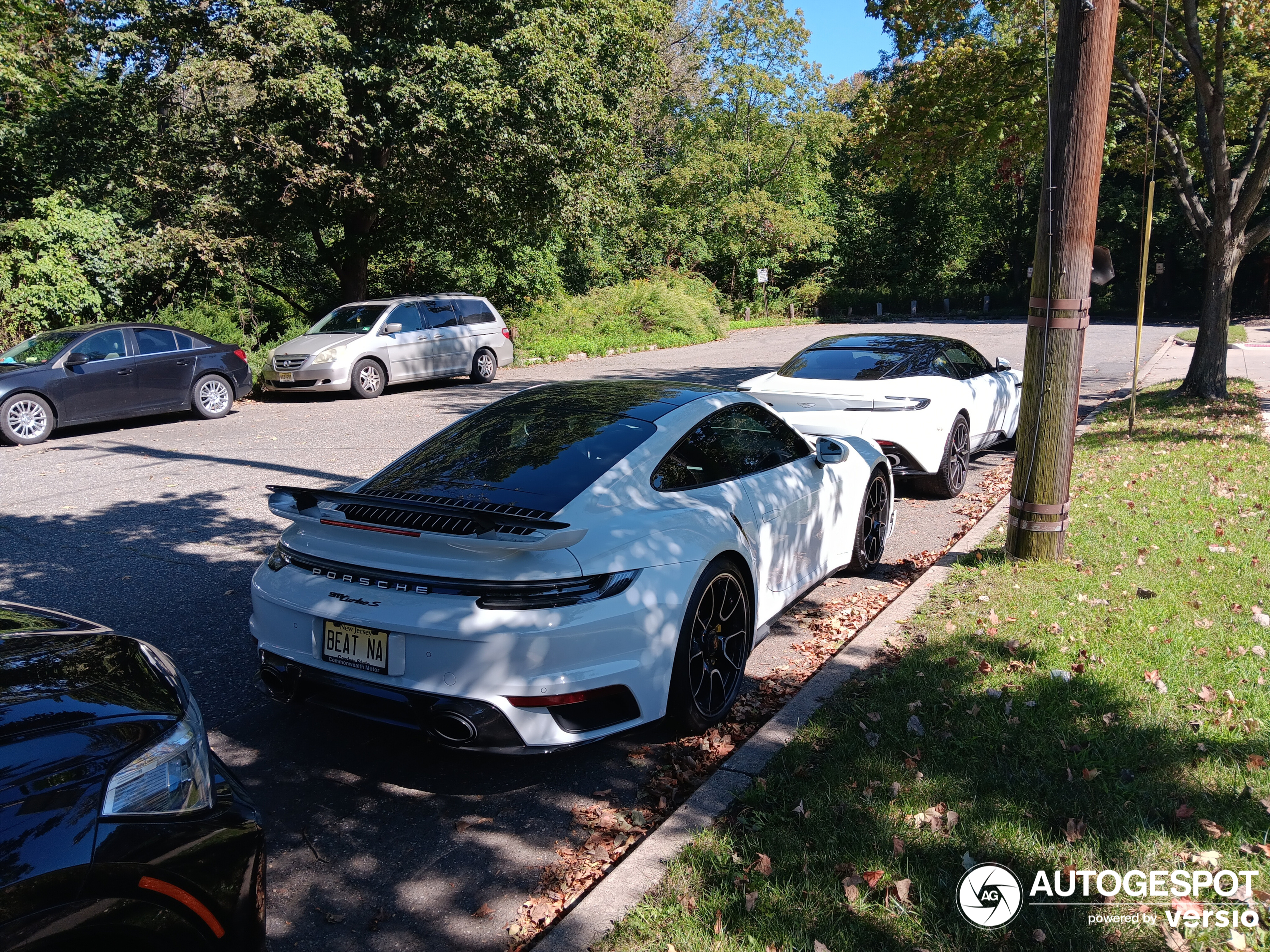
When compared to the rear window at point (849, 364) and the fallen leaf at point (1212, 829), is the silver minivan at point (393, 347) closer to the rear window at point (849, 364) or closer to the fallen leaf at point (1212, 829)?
the rear window at point (849, 364)

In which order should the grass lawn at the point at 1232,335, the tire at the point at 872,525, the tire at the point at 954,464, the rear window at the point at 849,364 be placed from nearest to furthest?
1. the tire at the point at 872,525
2. the tire at the point at 954,464
3. the rear window at the point at 849,364
4. the grass lawn at the point at 1232,335

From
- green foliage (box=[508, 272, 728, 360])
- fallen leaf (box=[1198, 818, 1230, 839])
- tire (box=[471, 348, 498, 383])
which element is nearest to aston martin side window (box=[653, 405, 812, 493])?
fallen leaf (box=[1198, 818, 1230, 839])

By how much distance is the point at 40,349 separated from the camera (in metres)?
12.4

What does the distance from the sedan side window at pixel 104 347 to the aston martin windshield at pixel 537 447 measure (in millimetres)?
9957

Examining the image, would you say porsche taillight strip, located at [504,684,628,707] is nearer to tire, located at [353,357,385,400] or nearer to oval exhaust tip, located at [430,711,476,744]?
oval exhaust tip, located at [430,711,476,744]

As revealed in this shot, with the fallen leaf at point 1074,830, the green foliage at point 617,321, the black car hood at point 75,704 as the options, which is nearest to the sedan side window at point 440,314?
the green foliage at point 617,321

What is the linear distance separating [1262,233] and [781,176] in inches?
1482

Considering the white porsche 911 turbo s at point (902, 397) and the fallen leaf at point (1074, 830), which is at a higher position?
the white porsche 911 turbo s at point (902, 397)

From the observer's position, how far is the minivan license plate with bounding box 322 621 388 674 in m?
3.40

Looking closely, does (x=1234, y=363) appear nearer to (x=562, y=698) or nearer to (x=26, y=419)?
(x=562, y=698)

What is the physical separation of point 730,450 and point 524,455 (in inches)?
45.0

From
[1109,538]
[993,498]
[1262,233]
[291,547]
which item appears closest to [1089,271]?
[1109,538]

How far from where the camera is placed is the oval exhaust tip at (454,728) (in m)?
3.28

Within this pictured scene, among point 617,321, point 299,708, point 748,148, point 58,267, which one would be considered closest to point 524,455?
point 299,708
